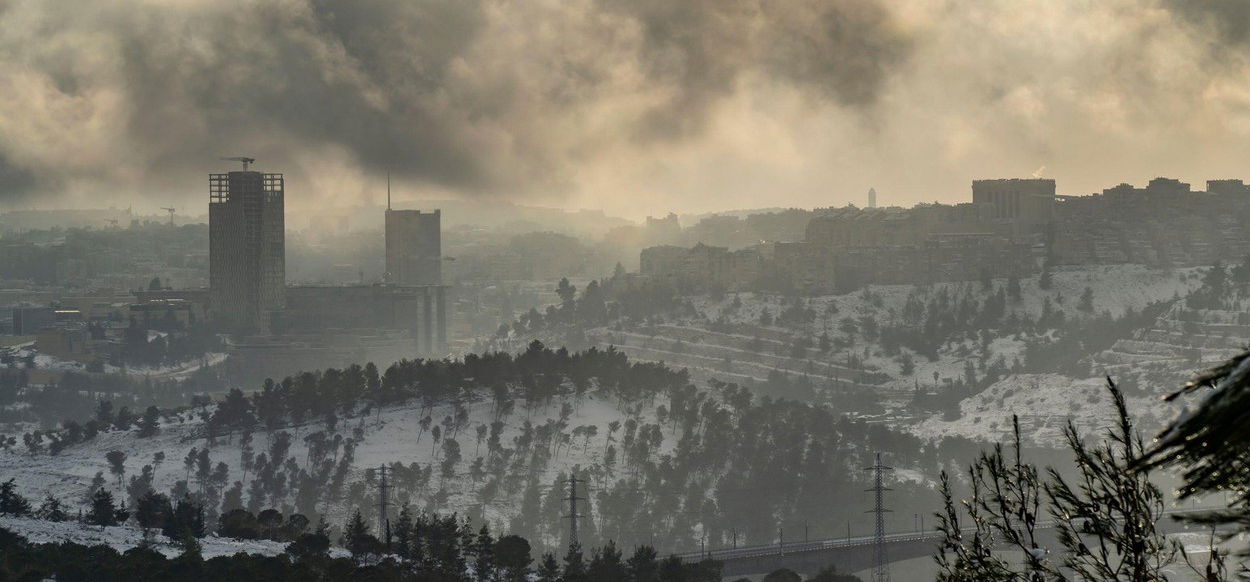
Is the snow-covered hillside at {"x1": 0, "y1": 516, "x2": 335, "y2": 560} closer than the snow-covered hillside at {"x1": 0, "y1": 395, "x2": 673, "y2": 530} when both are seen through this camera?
Yes

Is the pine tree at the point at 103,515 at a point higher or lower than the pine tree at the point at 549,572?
higher

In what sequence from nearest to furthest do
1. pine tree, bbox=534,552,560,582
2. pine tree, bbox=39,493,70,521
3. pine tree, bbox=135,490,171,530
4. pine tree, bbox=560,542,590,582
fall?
pine tree, bbox=560,542,590,582
pine tree, bbox=534,552,560,582
pine tree, bbox=135,490,171,530
pine tree, bbox=39,493,70,521

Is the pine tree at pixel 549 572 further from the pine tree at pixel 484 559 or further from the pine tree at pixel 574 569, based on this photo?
the pine tree at pixel 484 559

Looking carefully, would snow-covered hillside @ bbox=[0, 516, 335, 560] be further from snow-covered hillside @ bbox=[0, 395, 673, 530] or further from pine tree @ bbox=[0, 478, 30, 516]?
snow-covered hillside @ bbox=[0, 395, 673, 530]

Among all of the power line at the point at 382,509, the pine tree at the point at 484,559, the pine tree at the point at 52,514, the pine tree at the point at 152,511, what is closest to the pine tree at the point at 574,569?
the pine tree at the point at 484,559

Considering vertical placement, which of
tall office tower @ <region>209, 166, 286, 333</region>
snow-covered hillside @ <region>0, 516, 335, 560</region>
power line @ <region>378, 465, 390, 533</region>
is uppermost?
tall office tower @ <region>209, 166, 286, 333</region>

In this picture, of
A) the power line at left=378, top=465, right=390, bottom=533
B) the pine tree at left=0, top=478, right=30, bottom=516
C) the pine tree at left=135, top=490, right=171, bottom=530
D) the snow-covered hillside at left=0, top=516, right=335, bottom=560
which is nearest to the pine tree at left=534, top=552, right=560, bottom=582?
the snow-covered hillside at left=0, top=516, right=335, bottom=560

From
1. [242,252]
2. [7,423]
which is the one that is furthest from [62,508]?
[242,252]

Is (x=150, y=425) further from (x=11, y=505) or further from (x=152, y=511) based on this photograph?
(x=152, y=511)

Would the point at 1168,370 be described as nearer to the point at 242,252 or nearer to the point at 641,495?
the point at 641,495
